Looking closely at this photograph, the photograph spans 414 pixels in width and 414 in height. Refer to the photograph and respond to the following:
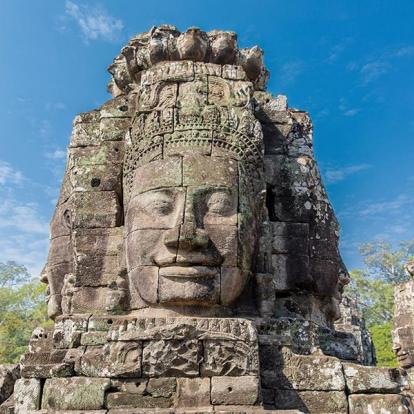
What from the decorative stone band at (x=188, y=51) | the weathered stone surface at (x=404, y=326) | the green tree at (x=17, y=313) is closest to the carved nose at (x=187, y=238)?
the decorative stone band at (x=188, y=51)

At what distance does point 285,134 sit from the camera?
603cm

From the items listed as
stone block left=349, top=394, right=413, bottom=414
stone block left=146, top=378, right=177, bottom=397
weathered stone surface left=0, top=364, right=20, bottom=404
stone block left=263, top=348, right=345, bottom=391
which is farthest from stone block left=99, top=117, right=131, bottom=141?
stone block left=349, top=394, right=413, bottom=414

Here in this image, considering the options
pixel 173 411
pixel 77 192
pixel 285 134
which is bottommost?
pixel 173 411

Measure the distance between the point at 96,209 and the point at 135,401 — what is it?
2.25 m

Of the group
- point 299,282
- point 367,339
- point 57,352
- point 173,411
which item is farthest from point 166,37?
point 367,339

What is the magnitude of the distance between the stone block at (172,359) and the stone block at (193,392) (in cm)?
5

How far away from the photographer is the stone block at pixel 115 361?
13.1 ft

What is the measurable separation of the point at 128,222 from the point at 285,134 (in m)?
2.19

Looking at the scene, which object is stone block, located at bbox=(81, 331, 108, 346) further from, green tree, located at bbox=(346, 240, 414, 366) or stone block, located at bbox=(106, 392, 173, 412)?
green tree, located at bbox=(346, 240, 414, 366)

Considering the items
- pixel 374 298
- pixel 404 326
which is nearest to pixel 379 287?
pixel 374 298

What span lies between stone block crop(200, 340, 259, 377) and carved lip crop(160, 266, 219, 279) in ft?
2.13

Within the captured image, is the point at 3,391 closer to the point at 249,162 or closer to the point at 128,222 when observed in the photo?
the point at 128,222

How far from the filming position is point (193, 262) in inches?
180

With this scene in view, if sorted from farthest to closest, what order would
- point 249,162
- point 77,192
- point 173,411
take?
1. point 77,192
2. point 249,162
3. point 173,411
